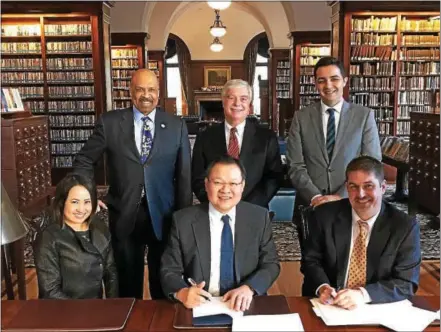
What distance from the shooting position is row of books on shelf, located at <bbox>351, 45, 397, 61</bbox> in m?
8.12

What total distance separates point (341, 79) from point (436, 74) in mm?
6715

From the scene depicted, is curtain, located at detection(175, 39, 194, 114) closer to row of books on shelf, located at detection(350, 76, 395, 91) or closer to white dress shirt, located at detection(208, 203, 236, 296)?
row of books on shelf, located at detection(350, 76, 395, 91)

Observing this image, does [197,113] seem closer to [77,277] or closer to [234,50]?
[234,50]

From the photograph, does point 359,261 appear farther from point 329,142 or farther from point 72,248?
point 72,248

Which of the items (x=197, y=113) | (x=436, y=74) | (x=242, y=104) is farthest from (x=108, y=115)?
(x=197, y=113)

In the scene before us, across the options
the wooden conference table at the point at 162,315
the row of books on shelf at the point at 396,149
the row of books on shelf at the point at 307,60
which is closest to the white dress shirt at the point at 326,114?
the wooden conference table at the point at 162,315

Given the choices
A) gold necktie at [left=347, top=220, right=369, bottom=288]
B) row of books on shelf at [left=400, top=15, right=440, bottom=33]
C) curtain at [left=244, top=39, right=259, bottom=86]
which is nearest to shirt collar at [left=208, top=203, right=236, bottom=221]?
gold necktie at [left=347, top=220, right=369, bottom=288]

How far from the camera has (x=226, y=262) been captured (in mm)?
1897

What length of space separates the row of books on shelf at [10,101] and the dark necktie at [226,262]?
12.0 ft

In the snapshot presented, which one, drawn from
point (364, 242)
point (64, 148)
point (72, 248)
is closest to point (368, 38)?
point (64, 148)

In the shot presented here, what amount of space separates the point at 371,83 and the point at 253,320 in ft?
24.6

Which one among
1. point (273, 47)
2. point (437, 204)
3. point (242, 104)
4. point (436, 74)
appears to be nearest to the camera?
point (242, 104)

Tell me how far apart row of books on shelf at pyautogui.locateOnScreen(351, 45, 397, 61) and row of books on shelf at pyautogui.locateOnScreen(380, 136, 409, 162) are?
189cm

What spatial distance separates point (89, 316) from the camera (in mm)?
1493
